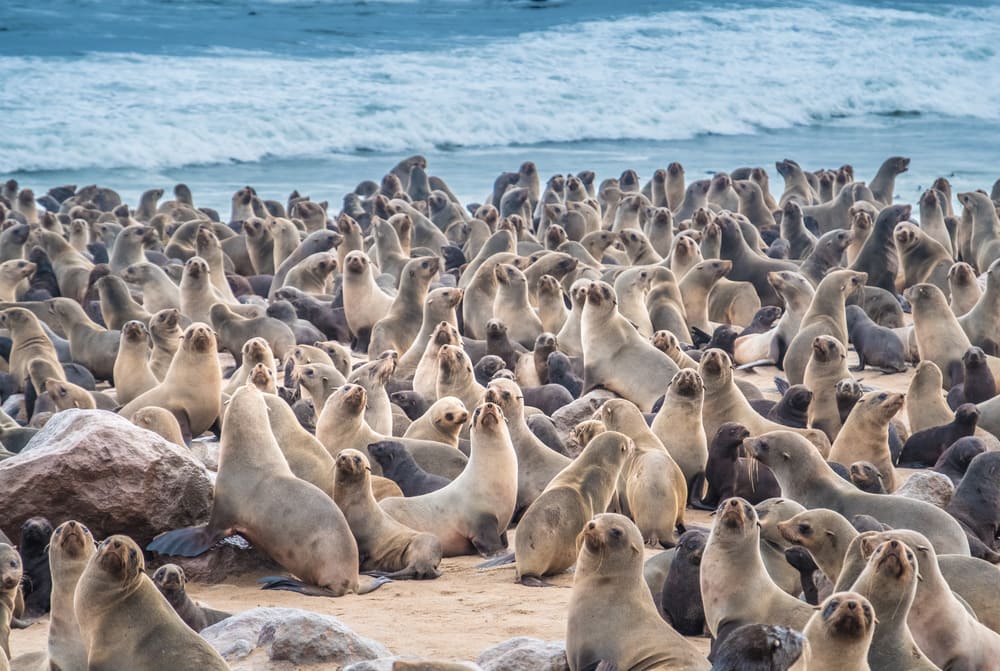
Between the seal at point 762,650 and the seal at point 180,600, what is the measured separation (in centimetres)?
237

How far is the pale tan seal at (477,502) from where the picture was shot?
6.88 metres

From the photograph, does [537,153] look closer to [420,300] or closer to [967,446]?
[420,300]

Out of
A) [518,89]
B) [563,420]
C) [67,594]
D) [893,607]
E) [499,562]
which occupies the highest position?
[518,89]

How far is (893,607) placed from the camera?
4430mm

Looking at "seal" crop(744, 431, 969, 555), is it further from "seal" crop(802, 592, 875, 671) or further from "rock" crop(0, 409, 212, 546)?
"rock" crop(0, 409, 212, 546)

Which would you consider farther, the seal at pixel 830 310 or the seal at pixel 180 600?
the seal at pixel 830 310

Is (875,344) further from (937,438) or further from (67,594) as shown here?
(67,594)

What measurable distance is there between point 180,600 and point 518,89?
3451 centimetres

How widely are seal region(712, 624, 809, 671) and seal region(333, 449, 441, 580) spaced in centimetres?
309

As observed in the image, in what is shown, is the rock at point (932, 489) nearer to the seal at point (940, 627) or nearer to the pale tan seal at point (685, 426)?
→ the pale tan seal at point (685, 426)

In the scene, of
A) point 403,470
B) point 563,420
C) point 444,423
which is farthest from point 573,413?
point 403,470

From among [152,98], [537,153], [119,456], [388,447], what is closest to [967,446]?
[388,447]

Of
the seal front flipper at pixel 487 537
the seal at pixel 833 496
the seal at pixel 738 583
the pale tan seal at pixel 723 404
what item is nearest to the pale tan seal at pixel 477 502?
the seal front flipper at pixel 487 537

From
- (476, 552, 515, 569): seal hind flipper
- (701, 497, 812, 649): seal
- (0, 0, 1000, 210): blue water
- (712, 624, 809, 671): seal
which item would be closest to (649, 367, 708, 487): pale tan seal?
(476, 552, 515, 569): seal hind flipper
